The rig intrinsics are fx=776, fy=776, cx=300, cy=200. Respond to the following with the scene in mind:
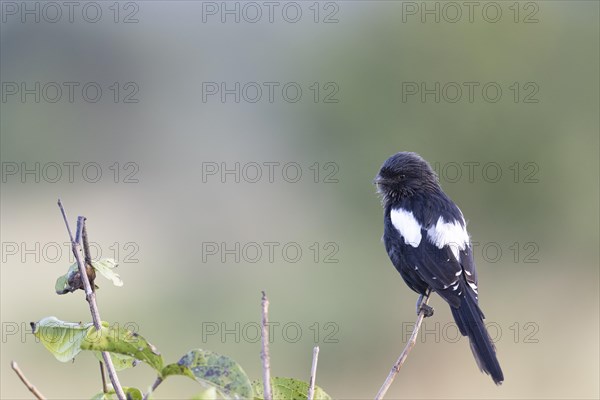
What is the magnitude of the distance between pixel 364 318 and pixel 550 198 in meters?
3.76

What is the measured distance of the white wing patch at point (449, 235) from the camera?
376 centimetres

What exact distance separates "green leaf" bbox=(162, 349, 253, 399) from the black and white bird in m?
2.34

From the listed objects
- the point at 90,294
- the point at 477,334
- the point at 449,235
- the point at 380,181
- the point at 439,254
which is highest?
the point at 380,181

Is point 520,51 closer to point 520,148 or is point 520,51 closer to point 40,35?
point 520,148

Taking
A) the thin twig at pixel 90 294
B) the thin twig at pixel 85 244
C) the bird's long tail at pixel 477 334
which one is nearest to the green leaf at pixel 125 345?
the thin twig at pixel 90 294

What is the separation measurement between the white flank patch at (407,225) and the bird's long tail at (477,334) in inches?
14.7

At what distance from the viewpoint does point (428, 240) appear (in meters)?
3.79

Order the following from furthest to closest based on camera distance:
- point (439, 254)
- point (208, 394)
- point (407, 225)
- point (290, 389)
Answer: point (407, 225) < point (439, 254) < point (290, 389) < point (208, 394)

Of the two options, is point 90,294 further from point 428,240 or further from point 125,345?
point 428,240

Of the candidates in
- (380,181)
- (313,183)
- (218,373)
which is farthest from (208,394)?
(313,183)

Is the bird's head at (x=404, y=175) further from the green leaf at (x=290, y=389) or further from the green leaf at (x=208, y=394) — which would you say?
the green leaf at (x=208, y=394)

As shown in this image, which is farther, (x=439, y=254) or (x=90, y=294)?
(x=439, y=254)

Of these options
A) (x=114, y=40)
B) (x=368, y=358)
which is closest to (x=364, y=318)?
(x=368, y=358)

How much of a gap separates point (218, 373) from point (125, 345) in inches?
6.0
